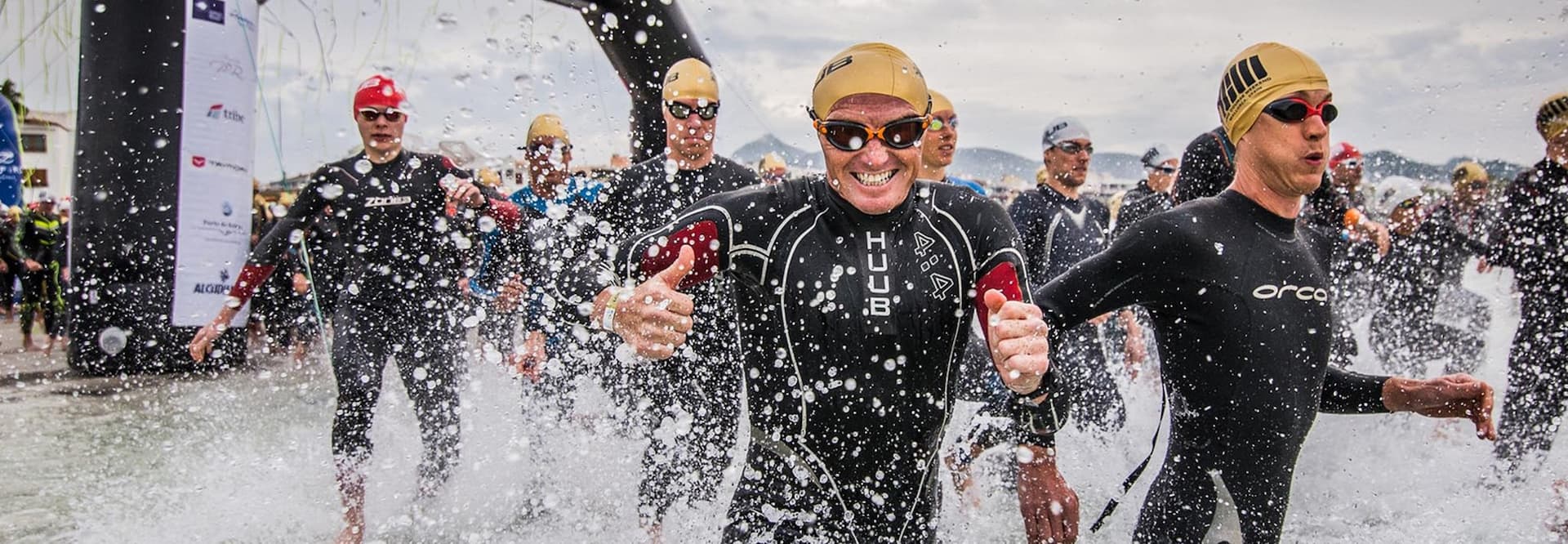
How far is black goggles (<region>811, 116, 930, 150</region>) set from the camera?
2297 mm

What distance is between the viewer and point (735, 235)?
2.35m

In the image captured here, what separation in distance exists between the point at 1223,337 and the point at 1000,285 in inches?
22.7

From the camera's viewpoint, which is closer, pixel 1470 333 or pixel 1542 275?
pixel 1542 275

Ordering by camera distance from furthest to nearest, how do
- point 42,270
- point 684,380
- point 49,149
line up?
1. point 49,149
2. point 42,270
3. point 684,380

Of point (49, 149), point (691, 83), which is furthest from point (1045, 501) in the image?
point (49, 149)

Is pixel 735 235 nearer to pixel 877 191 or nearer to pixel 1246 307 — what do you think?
pixel 877 191

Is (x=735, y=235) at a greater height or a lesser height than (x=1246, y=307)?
greater

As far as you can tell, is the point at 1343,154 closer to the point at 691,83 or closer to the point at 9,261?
the point at 691,83

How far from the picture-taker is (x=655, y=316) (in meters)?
Answer: 1.94

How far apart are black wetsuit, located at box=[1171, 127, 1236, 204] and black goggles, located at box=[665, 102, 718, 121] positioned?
2.00 metres

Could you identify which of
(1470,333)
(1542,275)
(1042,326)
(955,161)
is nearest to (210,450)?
(955,161)

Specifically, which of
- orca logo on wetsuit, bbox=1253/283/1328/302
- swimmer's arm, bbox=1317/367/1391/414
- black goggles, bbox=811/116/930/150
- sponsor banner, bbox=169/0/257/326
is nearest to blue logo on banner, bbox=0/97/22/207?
sponsor banner, bbox=169/0/257/326

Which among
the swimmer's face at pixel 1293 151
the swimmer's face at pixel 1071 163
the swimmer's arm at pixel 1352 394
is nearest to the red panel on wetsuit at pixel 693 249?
the swimmer's face at pixel 1293 151

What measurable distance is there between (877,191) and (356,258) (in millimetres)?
2892
